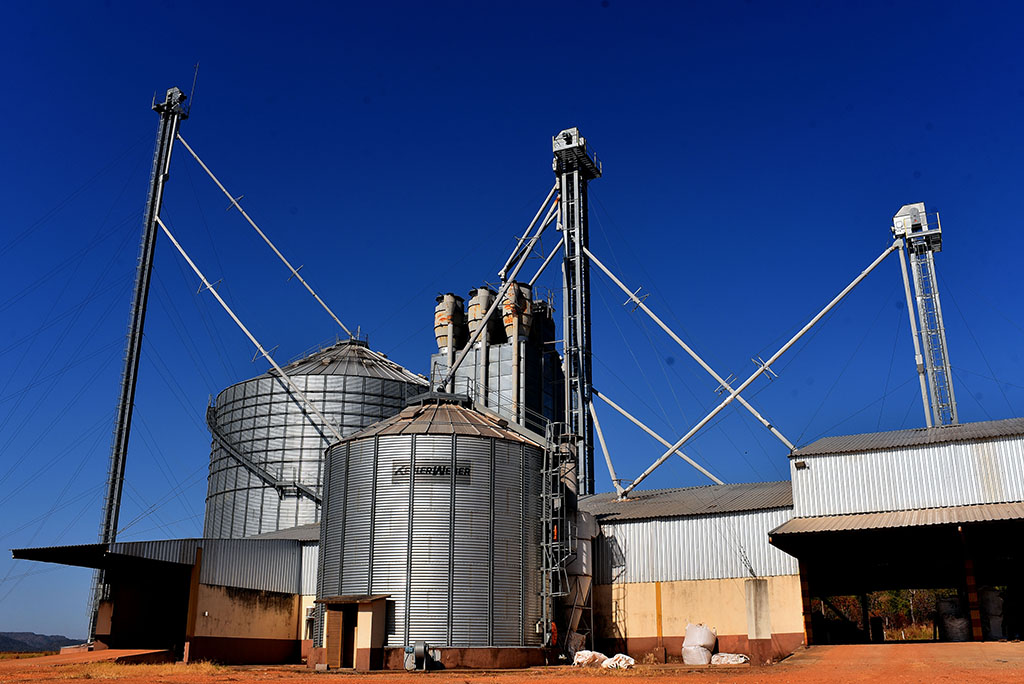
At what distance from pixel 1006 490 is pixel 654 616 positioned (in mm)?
15644

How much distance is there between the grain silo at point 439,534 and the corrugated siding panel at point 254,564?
6.91 meters

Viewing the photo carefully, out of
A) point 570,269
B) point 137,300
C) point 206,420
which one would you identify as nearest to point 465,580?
point 570,269

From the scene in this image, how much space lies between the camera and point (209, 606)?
44312mm

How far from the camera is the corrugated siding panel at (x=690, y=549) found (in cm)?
4125

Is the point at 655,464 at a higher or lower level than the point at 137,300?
lower

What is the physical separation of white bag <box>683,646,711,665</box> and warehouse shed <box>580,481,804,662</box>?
46.6 inches

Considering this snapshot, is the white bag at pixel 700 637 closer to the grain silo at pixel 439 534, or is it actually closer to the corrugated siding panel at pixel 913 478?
the corrugated siding panel at pixel 913 478

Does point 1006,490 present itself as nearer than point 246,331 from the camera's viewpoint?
Yes

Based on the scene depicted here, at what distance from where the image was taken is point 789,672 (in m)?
27.0

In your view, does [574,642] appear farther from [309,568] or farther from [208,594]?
[208,594]

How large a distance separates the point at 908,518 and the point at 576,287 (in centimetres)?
2639

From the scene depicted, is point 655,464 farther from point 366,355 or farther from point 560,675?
point 366,355

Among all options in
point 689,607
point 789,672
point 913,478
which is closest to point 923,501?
point 913,478

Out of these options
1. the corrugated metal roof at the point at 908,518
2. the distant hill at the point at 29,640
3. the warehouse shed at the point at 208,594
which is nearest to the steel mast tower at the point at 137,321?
the warehouse shed at the point at 208,594
